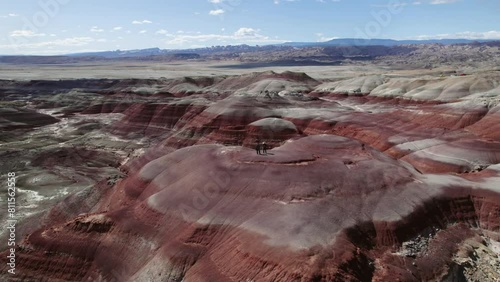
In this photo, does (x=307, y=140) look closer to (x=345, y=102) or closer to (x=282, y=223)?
(x=282, y=223)

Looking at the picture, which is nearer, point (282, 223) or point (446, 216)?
point (282, 223)

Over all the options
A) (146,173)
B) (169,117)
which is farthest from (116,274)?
(169,117)

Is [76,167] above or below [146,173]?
below

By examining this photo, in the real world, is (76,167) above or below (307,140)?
below

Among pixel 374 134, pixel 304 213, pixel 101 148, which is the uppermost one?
pixel 304 213

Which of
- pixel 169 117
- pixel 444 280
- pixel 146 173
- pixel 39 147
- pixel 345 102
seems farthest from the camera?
pixel 345 102

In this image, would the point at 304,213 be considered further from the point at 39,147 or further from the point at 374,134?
the point at 39,147

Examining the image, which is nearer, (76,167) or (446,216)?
(446,216)

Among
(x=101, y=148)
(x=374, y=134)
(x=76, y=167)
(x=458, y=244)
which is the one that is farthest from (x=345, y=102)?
(x=458, y=244)

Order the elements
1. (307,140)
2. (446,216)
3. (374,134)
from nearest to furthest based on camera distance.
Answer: (446,216) < (307,140) < (374,134)
